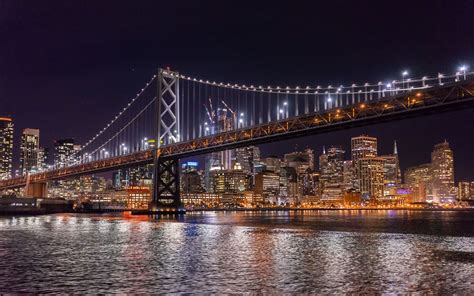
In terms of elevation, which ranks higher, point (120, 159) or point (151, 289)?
point (120, 159)

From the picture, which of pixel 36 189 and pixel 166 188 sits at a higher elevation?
pixel 36 189

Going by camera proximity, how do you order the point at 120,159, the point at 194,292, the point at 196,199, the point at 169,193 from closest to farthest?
the point at 194,292, the point at 169,193, the point at 120,159, the point at 196,199

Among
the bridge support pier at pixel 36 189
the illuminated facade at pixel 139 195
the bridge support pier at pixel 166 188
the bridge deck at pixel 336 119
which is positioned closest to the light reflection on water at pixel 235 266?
the bridge deck at pixel 336 119

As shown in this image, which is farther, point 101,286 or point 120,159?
point 120,159

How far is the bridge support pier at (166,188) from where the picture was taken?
76438 mm

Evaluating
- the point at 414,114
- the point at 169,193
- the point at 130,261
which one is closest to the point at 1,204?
the point at 169,193

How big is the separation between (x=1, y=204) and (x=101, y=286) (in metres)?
83.9

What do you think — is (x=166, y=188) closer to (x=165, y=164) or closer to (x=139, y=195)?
(x=165, y=164)

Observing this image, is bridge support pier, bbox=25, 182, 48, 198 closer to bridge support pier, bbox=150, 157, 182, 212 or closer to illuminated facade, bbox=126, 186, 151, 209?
illuminated facade, bbox=126, 186, 151, 209

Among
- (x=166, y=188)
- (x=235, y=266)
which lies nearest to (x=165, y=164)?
(x=166, y=188)

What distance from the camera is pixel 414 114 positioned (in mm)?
47312

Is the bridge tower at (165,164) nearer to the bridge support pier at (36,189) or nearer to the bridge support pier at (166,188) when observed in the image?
the bridge support pier at (166,188)

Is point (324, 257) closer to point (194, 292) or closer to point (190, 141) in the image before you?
point (194, 292)

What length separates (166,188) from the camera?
3046 inches
